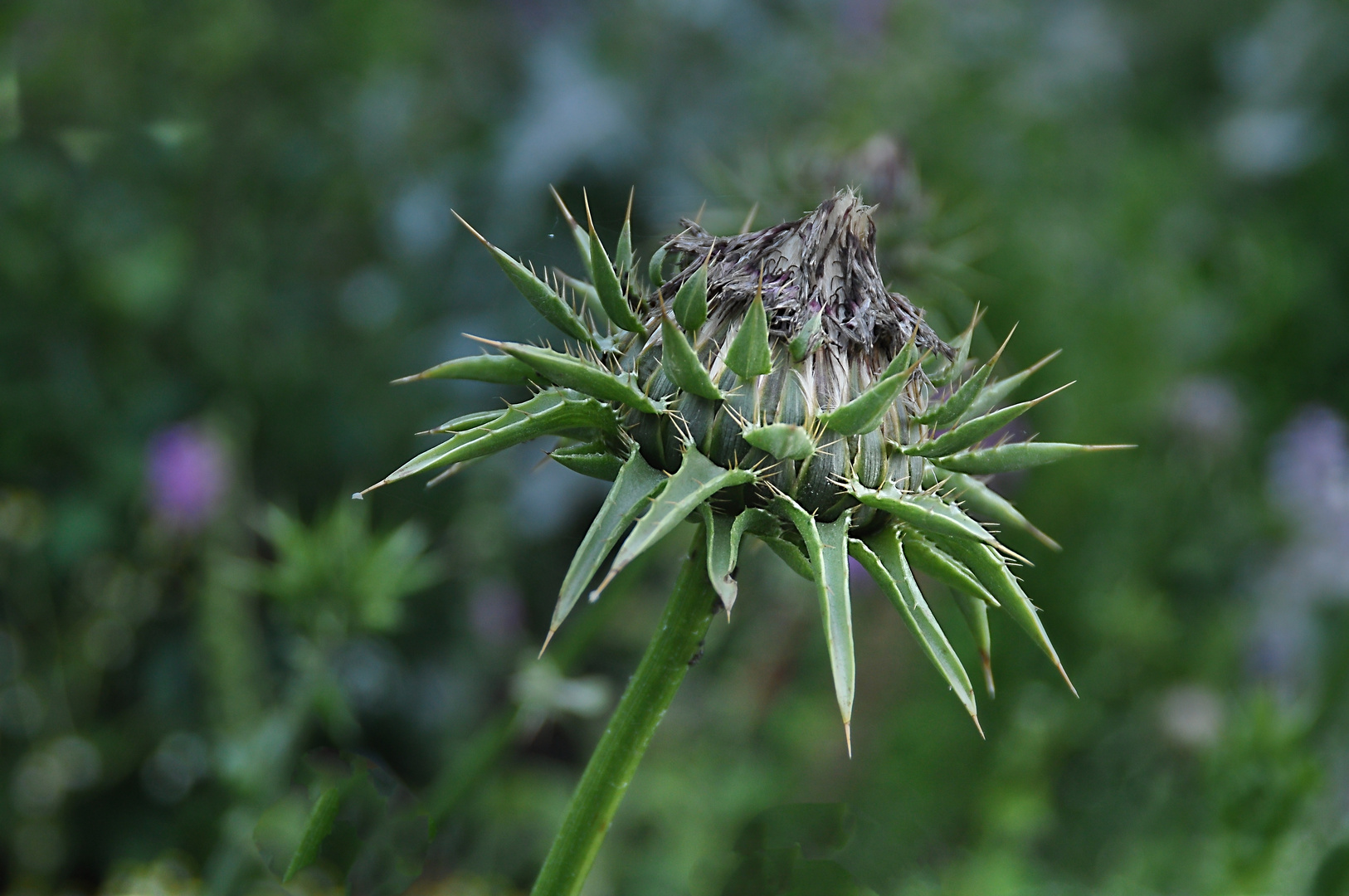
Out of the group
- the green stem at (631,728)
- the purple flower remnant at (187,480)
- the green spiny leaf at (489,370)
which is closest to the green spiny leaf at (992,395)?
the green stem at (631,728)

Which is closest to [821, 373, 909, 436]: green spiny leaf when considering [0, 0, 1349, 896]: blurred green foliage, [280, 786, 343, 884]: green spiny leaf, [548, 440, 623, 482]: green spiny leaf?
[548, 440, 623, 482]: green spiny leaf

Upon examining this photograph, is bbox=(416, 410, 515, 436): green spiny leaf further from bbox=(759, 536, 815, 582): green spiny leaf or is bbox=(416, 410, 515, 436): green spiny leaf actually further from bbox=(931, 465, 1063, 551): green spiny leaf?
bbox=(931, 465, 1063, 551): green spiny leaf

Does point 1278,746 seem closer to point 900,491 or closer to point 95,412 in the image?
point 900,491

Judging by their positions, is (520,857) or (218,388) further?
(218,388)

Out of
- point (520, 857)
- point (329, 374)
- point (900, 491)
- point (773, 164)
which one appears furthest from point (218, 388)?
point (900, 491)

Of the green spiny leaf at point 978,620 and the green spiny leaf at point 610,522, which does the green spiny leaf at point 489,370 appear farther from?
the green spiny leaf at point 978,620

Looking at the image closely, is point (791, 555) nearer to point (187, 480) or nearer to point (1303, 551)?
point (187, 480)

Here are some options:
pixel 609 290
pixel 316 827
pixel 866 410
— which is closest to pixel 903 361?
pixel 866 410
